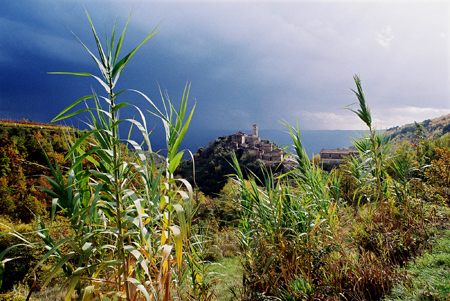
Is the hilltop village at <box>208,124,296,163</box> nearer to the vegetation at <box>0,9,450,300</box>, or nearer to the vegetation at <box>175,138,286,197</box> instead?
the vegetation at <box>175,138,286,197</box>

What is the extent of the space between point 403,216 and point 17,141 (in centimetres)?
2116

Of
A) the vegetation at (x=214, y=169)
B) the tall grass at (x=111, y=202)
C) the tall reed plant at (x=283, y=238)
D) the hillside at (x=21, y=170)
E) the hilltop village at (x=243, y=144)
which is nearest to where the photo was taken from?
the tall grass at (x=111, y=202)

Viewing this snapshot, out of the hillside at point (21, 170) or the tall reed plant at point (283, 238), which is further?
the hillside at point (21, 170)

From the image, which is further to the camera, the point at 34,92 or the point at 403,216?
the point at 34,92

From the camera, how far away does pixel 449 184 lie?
3578 mm

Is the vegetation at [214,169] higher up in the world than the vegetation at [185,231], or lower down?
lower down

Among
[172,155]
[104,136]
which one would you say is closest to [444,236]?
[172,155]

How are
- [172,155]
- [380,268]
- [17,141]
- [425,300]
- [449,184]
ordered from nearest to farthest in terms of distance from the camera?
[172,155], [425,300], [380,268], [449,184], [17,141]

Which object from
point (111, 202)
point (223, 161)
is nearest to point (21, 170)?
point (111, 202)

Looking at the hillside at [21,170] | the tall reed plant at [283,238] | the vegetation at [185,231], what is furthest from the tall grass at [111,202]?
Answer: the hillside at [21,170]

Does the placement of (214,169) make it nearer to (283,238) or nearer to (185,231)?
(283,238)

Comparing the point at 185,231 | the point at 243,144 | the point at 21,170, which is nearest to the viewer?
the point at 185,231

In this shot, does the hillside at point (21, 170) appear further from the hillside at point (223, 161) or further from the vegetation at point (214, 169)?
the vegetation at point (214, 169)

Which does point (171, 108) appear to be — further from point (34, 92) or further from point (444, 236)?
point (34, 92)
